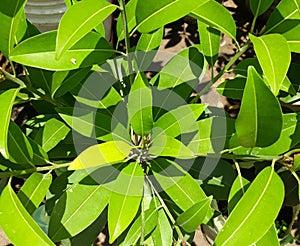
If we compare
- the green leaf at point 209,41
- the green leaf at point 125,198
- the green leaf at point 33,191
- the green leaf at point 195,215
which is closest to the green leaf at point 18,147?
the green leaf at point 33,191

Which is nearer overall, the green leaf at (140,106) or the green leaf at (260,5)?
the green leaf at (140,106)

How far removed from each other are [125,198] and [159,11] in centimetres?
27

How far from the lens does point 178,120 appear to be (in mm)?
806

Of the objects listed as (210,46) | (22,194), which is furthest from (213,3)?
(22,194)

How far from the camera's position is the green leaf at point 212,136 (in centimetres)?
85

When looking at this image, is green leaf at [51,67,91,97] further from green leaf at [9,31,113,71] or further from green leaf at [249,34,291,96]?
green leaf at [249,34,291,96]

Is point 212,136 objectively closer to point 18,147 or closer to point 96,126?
point 96,126

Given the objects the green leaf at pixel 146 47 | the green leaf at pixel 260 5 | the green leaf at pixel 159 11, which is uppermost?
the green leaf at pixel 159 11

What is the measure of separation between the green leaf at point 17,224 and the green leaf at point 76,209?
15 cm

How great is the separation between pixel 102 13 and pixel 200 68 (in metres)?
0.38

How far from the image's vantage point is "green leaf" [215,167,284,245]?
640 mm

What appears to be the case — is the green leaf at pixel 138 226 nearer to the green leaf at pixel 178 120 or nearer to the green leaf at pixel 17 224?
the green leaf at pixel 178 120

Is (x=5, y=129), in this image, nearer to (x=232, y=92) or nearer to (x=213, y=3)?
(x=213, y=3)

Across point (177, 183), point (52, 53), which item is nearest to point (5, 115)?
point (52, 53)
